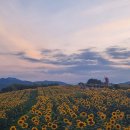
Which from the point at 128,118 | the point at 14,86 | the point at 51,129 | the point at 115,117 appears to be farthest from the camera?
the point at 14,86

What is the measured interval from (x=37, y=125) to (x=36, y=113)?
9.39 ft

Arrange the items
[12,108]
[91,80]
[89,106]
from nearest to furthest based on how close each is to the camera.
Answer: [89,106]
[12,108]
[91,80]

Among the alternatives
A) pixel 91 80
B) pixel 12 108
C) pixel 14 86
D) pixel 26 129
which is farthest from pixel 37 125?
pixel 91 80

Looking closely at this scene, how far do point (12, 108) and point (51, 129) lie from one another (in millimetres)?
9585

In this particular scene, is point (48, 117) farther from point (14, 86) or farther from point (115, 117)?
point (14, 86)

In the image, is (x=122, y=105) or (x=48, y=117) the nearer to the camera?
(x=48, y=117)

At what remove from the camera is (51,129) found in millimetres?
13078

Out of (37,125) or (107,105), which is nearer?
(37,125)

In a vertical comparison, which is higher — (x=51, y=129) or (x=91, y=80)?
(x=91, y=80)

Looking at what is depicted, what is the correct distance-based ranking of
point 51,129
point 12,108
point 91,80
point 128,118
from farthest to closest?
1. point 91,80
2. point 12,108
3. point 128,118
4. point 51,129

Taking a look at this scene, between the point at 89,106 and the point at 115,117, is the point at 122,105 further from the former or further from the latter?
the point at 115,117

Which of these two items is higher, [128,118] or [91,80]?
[91,80]

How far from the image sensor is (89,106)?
2084 centimetres

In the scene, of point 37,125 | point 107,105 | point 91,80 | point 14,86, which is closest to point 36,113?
point 37,125
